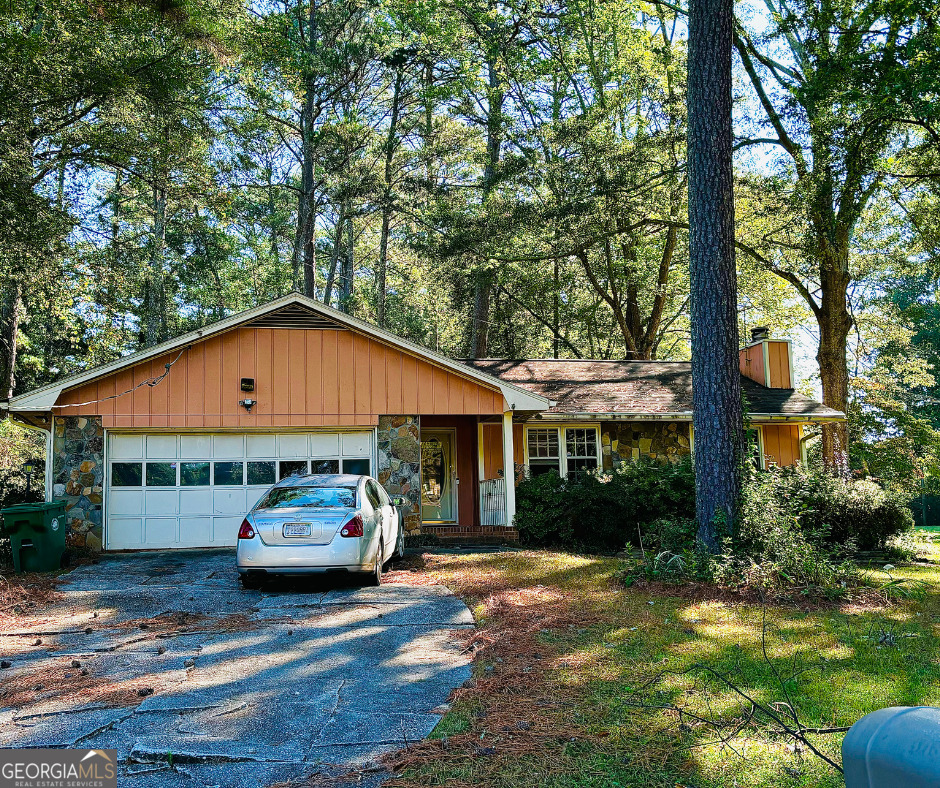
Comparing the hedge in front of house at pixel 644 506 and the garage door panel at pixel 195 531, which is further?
the garage door panel at pixel 195 531

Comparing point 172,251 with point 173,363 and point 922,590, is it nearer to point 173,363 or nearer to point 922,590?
point 173,363

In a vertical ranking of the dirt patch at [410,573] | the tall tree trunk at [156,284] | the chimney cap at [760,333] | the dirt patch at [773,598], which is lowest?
the dirt patch at [410,573]

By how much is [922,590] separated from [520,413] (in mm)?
8991

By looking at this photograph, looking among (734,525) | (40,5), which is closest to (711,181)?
(734,525)

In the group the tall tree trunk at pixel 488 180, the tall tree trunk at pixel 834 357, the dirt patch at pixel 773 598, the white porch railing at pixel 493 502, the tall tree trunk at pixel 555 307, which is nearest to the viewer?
the dirt patch at pixel 773 598

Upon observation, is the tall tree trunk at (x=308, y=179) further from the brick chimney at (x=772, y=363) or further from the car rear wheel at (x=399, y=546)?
the brick chimney at (x=772, y=363)

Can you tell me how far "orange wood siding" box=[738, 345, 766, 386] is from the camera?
65.8ft

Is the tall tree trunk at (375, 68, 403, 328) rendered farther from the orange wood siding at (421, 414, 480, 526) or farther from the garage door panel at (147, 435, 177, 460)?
the garage door panel at (147, 435, 177, 460)

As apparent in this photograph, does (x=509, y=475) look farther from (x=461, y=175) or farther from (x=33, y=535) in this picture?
(x=461, y=175)

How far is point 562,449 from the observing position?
58.8 ft

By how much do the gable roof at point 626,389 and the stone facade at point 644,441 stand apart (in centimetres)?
64

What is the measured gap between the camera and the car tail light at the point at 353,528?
893 centimetres

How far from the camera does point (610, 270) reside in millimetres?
27938

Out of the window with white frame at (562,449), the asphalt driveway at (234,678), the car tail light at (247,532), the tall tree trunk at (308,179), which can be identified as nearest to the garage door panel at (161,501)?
the asphalt driveway at (234,678)
